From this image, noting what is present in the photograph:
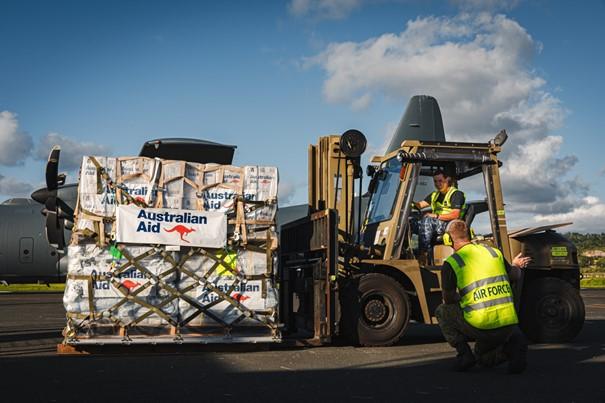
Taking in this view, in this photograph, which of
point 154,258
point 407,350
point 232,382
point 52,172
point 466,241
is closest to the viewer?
point 232,382

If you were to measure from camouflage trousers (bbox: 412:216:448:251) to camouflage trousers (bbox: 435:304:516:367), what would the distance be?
2.25 meters

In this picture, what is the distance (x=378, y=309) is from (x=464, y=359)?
2199mm

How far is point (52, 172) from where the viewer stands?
30.6 feet

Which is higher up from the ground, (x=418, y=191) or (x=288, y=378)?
(x=418, y=191)

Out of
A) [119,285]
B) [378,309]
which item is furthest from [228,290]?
[378,309]

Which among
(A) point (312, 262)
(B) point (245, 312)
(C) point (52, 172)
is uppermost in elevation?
(C) point (52, 172)

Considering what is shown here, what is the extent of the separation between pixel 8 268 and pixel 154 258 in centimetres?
1743

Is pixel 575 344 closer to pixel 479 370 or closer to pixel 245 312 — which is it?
pixel 479 370

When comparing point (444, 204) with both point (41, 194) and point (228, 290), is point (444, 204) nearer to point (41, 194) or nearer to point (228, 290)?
point (228, 290)

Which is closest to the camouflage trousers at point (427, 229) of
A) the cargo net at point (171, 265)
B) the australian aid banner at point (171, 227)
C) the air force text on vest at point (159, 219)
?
the cargo net at point (171, 265)

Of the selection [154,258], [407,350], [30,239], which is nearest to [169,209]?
[154,258]

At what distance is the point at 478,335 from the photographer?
6.61m

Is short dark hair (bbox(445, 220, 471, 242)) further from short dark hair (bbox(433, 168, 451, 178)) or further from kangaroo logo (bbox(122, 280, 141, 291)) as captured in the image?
kangaroo logo (bbox(122, 280, 141, 291))

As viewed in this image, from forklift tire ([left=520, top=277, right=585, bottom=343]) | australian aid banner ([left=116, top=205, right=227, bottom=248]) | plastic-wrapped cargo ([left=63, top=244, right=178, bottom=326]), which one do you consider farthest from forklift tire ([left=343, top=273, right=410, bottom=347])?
plastic-wrapped cargo ([left=63, top=244, right=178, bottom=326])
